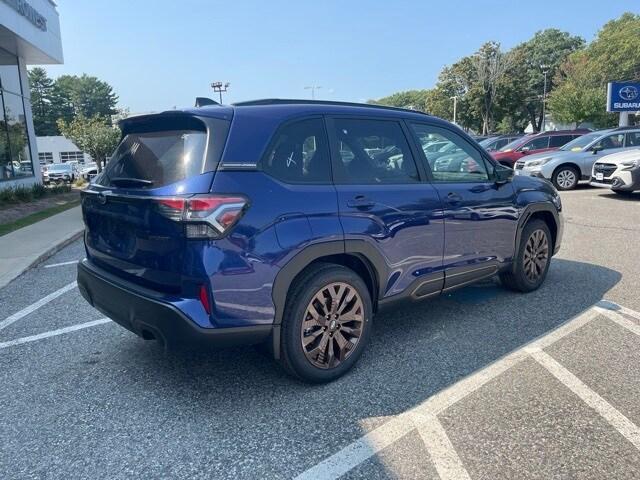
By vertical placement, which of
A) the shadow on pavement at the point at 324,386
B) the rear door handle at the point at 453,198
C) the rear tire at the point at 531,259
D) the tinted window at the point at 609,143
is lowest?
the shadow on pavement at the point at 324,386

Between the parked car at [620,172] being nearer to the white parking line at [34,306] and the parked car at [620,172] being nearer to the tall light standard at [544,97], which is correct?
the white parking line at [34,306]

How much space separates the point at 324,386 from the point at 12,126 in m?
18.1

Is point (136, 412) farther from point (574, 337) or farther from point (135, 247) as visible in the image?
point (574, 337)

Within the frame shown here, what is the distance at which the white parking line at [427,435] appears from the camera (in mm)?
2408

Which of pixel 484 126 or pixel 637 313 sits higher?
pixel 484 126

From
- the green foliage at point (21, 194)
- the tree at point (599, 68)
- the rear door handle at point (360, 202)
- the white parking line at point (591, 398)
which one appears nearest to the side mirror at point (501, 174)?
the white parking line at point (591, 398)

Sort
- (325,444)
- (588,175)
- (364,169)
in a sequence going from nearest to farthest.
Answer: (325,444), (364,169), (588,175)

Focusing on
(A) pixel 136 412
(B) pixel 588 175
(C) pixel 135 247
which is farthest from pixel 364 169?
(B) pixel 588 175

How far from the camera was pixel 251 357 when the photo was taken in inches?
145

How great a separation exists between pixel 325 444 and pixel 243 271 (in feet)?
3.38

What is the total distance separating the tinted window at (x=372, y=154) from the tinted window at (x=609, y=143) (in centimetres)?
1258

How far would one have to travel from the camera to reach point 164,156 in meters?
3.00

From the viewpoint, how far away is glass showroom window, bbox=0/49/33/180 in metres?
16.2

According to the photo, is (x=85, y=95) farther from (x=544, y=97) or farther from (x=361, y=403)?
(x=361, y=403)
